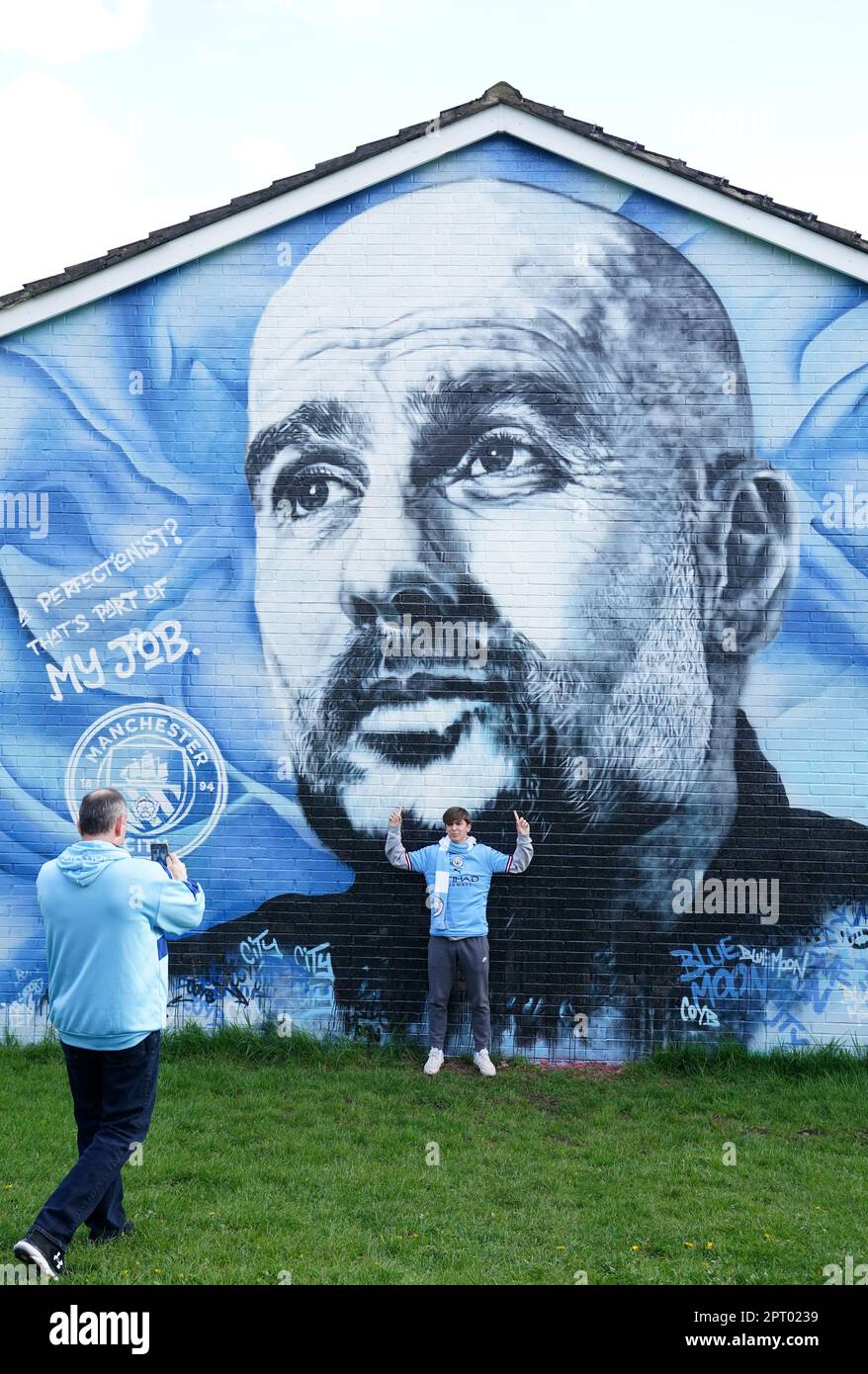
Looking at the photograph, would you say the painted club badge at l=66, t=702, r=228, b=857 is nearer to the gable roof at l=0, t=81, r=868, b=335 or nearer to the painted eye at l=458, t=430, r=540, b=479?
the painted eye at l=458, t=430, r=540, b=479

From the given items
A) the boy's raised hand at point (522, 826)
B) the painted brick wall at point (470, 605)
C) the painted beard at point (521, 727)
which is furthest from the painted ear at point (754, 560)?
the boy's raised hand at point (522, 826)

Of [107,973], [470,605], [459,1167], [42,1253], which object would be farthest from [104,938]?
[470,605]

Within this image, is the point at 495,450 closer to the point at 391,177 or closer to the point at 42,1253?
the point at 391,177

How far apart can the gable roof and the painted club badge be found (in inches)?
123

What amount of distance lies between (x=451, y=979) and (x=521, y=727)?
6.17 feet

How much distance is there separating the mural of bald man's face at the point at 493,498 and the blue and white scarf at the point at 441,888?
0.38 metres

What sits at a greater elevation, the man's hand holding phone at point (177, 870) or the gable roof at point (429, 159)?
the gable roof at point (429, 159)

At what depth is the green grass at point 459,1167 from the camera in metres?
4.71

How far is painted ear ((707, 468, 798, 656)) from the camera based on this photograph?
789cm

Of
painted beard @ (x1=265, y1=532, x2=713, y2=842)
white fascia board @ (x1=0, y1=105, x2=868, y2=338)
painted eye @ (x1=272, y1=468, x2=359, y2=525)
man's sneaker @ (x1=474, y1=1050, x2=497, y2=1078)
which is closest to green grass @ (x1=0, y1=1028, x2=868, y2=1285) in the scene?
man's sneaker @ (x1=474, y1=1050, x2=497, y2=1078)

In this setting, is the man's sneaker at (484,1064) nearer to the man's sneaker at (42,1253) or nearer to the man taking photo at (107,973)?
the man taking photo at (107,973)

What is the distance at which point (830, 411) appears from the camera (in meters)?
7.91
